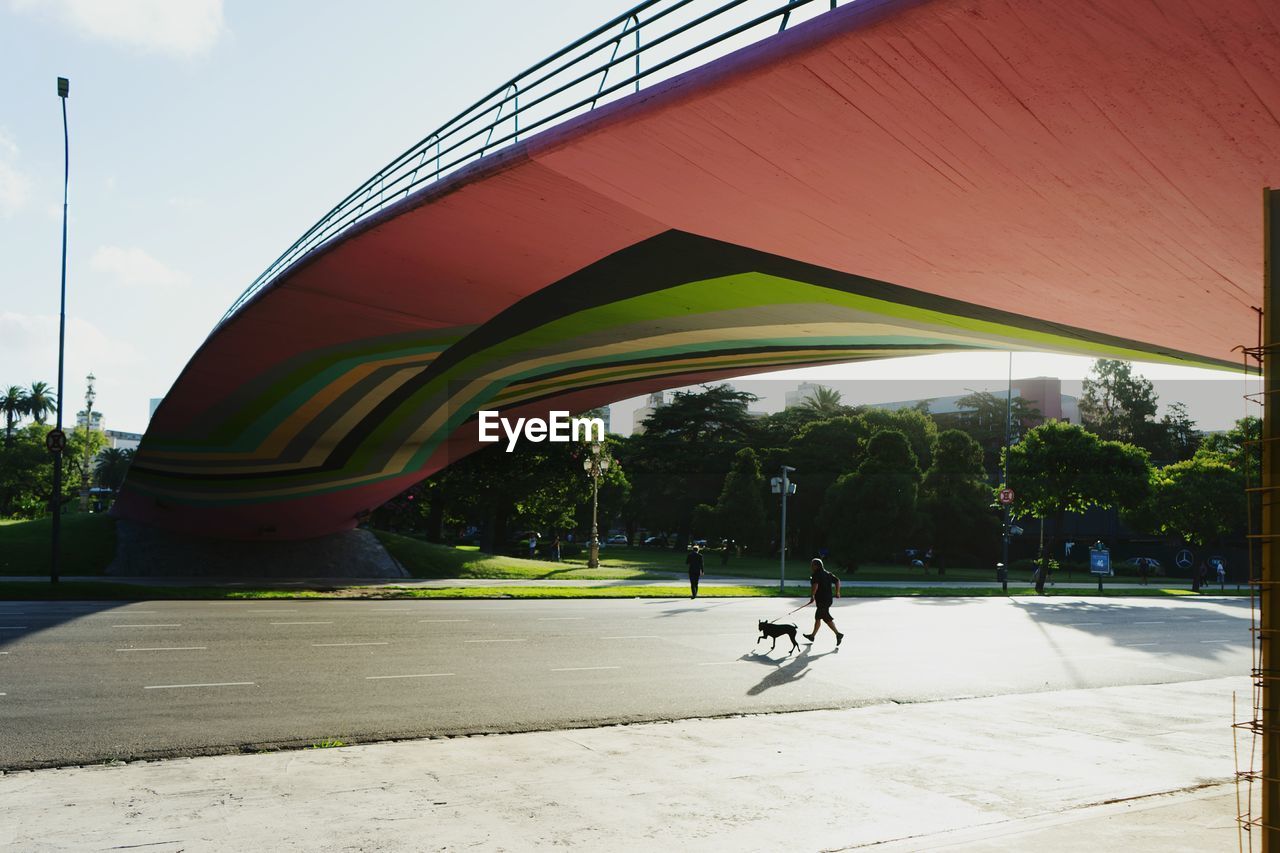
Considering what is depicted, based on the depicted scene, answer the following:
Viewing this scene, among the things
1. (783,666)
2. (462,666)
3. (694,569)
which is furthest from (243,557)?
(783,666)

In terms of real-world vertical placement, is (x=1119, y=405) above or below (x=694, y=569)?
above

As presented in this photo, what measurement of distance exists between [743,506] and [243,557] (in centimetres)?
3120

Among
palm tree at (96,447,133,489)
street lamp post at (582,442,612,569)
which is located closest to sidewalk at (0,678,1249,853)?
street lamp post at (582,442,612,569)

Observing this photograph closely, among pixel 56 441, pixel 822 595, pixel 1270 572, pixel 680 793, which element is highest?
pixel 56 441

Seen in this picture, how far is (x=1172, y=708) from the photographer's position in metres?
12.0

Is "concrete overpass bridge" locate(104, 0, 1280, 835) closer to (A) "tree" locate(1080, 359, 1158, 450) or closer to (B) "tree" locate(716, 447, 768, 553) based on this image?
(B) "tree" locate(716, 447, 768, 553)

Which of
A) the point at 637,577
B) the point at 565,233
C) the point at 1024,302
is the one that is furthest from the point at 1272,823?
the point at 637,577

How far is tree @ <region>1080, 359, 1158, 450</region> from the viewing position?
86.0m

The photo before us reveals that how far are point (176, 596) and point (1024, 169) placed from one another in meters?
21.5

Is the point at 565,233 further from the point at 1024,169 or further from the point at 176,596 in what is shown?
the point at 176,596

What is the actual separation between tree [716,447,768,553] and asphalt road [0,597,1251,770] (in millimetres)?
32394

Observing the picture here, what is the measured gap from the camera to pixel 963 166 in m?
6.95

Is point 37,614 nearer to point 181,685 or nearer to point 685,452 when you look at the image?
point 181,685

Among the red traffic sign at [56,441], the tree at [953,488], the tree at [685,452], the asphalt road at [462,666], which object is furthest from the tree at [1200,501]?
the red traffic sign at [56,441]
